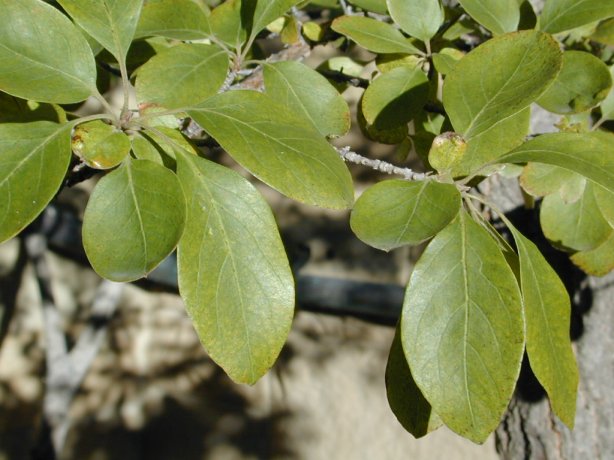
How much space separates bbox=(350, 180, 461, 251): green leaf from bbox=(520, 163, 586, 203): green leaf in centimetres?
28

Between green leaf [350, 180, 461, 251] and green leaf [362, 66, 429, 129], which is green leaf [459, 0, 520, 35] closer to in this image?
green leaf [362, 66, 429, 129]

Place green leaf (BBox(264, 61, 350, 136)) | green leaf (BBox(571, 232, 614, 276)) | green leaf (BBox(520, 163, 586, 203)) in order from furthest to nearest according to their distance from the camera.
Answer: green leaf (BBox(571, 232, 614, 276)) < green leaf (BBox(520, 163, 586, 203)) < green leaf (BBox(264, 61, 350, 136))

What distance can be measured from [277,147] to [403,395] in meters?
0.31

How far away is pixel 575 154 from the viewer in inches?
31.8

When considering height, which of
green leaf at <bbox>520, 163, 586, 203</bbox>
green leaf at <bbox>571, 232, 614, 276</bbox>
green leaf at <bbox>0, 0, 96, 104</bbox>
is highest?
green leaf at <bbox>0, 0, 96, 104</bbox>

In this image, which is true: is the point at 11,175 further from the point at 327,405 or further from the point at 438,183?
the point at 327,405

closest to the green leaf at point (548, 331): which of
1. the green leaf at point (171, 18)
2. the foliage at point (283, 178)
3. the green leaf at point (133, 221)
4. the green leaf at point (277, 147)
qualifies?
the foliage at point (283, 178)

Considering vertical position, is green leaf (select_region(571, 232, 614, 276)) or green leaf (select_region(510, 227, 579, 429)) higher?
green leaf (select_region(510, 227, 579, 429))

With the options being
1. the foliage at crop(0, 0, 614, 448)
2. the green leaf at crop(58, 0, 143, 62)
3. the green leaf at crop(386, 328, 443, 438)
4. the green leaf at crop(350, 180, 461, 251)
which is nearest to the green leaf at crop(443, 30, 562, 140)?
the foliage at crop(0, 0, 614, 448)

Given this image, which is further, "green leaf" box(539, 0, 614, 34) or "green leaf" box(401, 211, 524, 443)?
"green leaf" box(539, 0, 614, 34)

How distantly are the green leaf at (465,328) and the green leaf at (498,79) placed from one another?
0.40ft

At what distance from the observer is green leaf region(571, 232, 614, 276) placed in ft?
3.72

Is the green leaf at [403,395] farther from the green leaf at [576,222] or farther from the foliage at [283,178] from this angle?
the green leaf at [576,222]

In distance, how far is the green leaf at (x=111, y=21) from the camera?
85 cm
